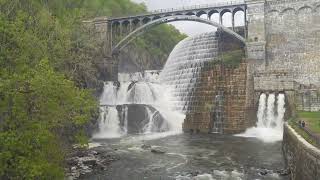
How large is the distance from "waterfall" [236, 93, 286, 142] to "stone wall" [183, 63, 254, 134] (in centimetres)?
93

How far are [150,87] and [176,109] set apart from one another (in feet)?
16.9

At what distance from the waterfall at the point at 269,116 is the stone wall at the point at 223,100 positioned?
93 centimetres

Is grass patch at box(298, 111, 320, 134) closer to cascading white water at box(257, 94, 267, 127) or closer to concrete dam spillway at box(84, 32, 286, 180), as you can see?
concrete dam spillway at box(84, 32, 286, 180)

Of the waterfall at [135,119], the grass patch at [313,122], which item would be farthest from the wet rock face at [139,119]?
the grass patch at [313,122]

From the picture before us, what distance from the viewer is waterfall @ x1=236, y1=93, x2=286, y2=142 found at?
3647 cm

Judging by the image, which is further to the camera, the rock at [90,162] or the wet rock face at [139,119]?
the wet rock face at [139,119]

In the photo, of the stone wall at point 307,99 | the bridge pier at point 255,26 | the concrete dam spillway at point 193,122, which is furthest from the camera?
the bridge pier at point 255,26

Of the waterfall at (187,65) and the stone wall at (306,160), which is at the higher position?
the waterfall at (187,65)

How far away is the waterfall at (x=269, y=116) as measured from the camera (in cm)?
3647

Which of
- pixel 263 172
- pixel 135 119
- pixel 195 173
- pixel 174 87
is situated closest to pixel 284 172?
pixel 263 172

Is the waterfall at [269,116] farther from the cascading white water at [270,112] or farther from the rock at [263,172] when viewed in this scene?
the rock at [263,172]

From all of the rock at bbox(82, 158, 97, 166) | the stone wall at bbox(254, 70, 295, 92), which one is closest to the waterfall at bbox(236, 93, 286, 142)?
the stone wall at bbox(254, 70, 295, 92)

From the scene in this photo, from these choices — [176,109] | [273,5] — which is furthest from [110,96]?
[273,5]

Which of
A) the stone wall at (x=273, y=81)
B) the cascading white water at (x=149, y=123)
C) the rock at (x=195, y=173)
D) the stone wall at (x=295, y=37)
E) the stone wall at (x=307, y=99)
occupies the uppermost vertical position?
the stone wall at (x=295, y=37)
